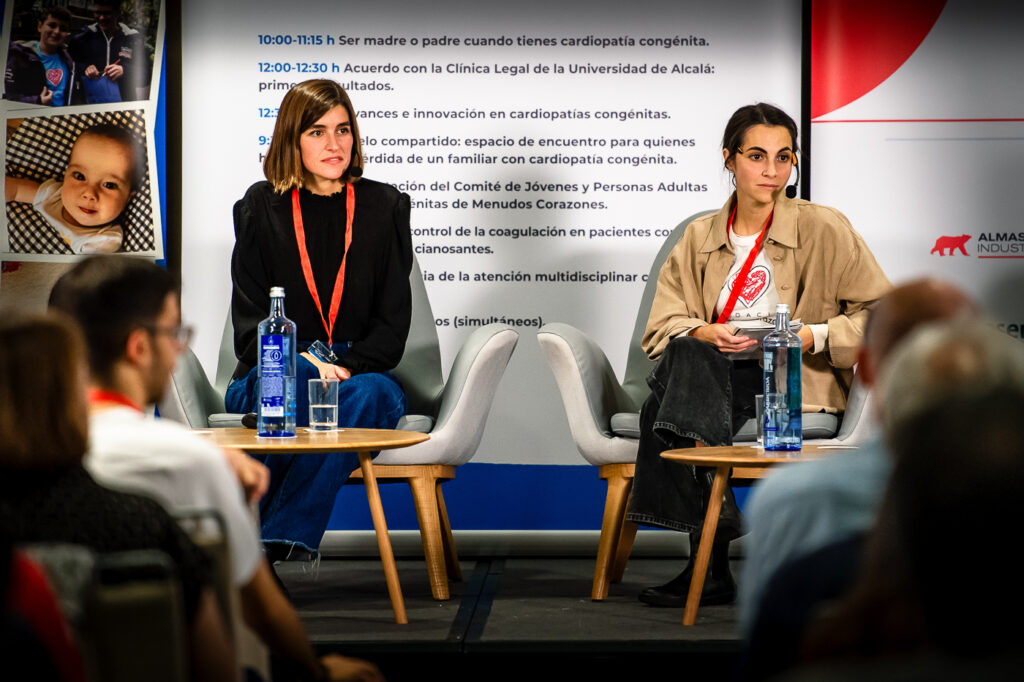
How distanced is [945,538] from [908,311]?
0.55m

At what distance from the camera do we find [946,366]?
1.10 m

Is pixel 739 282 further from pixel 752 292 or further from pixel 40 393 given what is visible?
pixel 40 393

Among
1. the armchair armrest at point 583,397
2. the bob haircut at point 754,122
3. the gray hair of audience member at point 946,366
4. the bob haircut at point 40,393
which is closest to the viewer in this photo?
the gray hair of audience member at point 946,366

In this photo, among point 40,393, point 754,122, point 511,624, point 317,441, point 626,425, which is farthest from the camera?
point 754,122

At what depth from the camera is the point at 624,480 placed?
3.57m

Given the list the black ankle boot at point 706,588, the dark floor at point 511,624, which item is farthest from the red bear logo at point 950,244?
the black ankle boot at point 706,588

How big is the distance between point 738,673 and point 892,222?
145 inches

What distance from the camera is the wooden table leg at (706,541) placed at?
294 centimetres

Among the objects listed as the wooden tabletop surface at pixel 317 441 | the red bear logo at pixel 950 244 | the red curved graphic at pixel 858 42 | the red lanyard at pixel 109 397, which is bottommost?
the wooden tabletop surface at pixel 317 441

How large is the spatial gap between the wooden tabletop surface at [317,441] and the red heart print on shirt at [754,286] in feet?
4.41

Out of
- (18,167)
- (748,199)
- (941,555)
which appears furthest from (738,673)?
(18,167)

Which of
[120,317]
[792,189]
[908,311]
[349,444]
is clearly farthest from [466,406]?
[908,311]

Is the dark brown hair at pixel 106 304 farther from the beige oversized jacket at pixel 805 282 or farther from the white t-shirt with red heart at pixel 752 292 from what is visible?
the white t-shirt with red heart at pixel 752 292

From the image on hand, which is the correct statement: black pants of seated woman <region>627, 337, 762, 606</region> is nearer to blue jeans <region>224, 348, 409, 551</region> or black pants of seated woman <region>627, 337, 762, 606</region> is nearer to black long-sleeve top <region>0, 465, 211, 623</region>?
blue jeans <region>224, 348, 409, 551</region>
